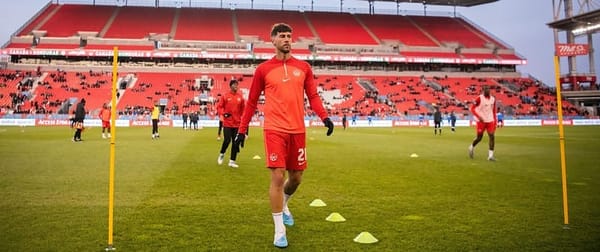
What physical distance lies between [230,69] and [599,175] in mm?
50515

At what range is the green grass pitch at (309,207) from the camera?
421 cm

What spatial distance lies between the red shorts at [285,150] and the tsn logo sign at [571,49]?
57.0 meters

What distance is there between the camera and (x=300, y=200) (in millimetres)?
6398

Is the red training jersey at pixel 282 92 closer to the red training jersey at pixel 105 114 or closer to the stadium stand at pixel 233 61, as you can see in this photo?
the red training jersey at pixel 105 114

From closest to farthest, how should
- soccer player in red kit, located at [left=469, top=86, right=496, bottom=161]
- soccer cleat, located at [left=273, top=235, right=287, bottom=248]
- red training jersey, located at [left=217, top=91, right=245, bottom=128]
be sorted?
soccer cleat, located at [left=273, top=235, right=287, bottom=248] < red training jersey, located at [left=217, top=91, right=245, bottom=128] < soccer player in red kit, located at [left=469, top=86, right=496, bottom=161]

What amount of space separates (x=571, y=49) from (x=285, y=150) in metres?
59.1

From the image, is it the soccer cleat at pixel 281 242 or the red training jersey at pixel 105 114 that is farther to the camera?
the red training jersey at pixel 105 114

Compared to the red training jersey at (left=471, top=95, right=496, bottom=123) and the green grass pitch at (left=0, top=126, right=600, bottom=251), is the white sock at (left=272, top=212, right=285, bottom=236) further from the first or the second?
the red training jersey at (left=471, top=95, right=496, bottom=123)

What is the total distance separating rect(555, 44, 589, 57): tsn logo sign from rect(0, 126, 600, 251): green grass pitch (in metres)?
48.8

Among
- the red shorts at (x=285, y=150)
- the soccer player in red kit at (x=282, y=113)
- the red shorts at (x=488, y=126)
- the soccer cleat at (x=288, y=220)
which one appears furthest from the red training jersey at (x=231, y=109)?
the red shorts at (x=488, y=126)

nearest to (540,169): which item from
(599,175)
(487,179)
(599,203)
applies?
(599,175)

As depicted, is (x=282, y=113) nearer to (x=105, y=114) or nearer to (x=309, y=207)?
(x=309, y=207)

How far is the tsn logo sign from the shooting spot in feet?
169

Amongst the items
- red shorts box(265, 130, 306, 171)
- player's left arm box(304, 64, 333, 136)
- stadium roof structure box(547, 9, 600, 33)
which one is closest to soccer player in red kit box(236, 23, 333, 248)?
red shorts box(265, 130, 306, 171)
